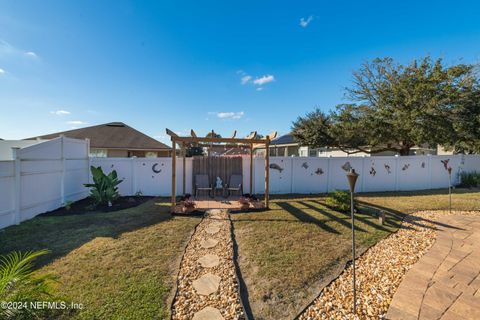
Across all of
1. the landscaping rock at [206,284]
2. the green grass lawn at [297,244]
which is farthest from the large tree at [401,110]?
the landscaping rock at [206,284]

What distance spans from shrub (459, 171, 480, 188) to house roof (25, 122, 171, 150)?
1949 cm

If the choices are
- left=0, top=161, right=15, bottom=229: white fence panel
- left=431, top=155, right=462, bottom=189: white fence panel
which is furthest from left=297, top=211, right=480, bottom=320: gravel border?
left=431, top=155, right=462, bottom=189: white fence panel

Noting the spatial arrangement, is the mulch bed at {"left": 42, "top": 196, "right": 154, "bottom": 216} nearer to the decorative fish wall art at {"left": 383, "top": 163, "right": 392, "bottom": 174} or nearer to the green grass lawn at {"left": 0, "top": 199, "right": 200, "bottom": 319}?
the green grass lawn at {"left": 0, "top": 199, "right": 200, "bottom": 319}

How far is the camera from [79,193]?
746cm

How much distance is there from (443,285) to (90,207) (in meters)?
8.71

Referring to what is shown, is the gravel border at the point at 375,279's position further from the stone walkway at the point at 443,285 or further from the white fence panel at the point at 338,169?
the white fence panel at the point at 338,169

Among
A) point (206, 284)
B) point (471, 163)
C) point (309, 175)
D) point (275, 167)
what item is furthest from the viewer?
point (471, 163)

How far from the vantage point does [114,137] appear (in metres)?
16.1

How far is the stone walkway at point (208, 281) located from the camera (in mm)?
2336

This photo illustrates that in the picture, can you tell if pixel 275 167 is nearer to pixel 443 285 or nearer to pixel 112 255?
pixel 443 285

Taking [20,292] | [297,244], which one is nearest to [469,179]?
[297,244]

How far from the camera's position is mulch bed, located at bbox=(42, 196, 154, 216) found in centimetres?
603

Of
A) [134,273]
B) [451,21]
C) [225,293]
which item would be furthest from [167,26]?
[451,21]

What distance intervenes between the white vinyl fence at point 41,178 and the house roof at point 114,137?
7957 mm
